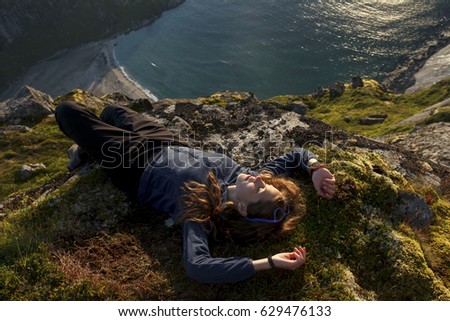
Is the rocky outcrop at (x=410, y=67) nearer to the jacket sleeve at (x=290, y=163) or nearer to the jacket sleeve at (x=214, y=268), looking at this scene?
the jacket sleeve at (x=290, y=163)

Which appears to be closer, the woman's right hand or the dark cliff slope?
the woman's right hand

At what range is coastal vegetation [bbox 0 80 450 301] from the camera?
8195 millimetres

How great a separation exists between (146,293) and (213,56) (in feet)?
540

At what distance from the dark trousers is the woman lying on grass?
32 millimetres

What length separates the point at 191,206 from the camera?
8875 mm

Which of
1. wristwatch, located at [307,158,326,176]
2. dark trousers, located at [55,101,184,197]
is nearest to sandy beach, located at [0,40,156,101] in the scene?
dark trousers, located at [55,101,184,197]

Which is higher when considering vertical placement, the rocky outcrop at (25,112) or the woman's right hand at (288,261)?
the woman's right hand at (288,261)

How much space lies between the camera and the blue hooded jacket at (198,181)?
7.75 metres

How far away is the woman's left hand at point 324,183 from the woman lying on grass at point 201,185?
0.09 feet

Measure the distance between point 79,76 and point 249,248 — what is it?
483 feet

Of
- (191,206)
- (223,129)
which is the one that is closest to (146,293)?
(191,206)

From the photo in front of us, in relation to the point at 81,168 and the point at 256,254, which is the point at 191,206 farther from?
the point at 81,168

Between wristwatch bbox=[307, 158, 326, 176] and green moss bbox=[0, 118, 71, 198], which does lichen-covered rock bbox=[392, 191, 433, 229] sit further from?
green moss bbox=[0, 118, 71, 198]

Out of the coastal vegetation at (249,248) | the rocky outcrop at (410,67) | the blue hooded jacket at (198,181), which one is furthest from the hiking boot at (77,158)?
the rocky outcrop at (410,67)
